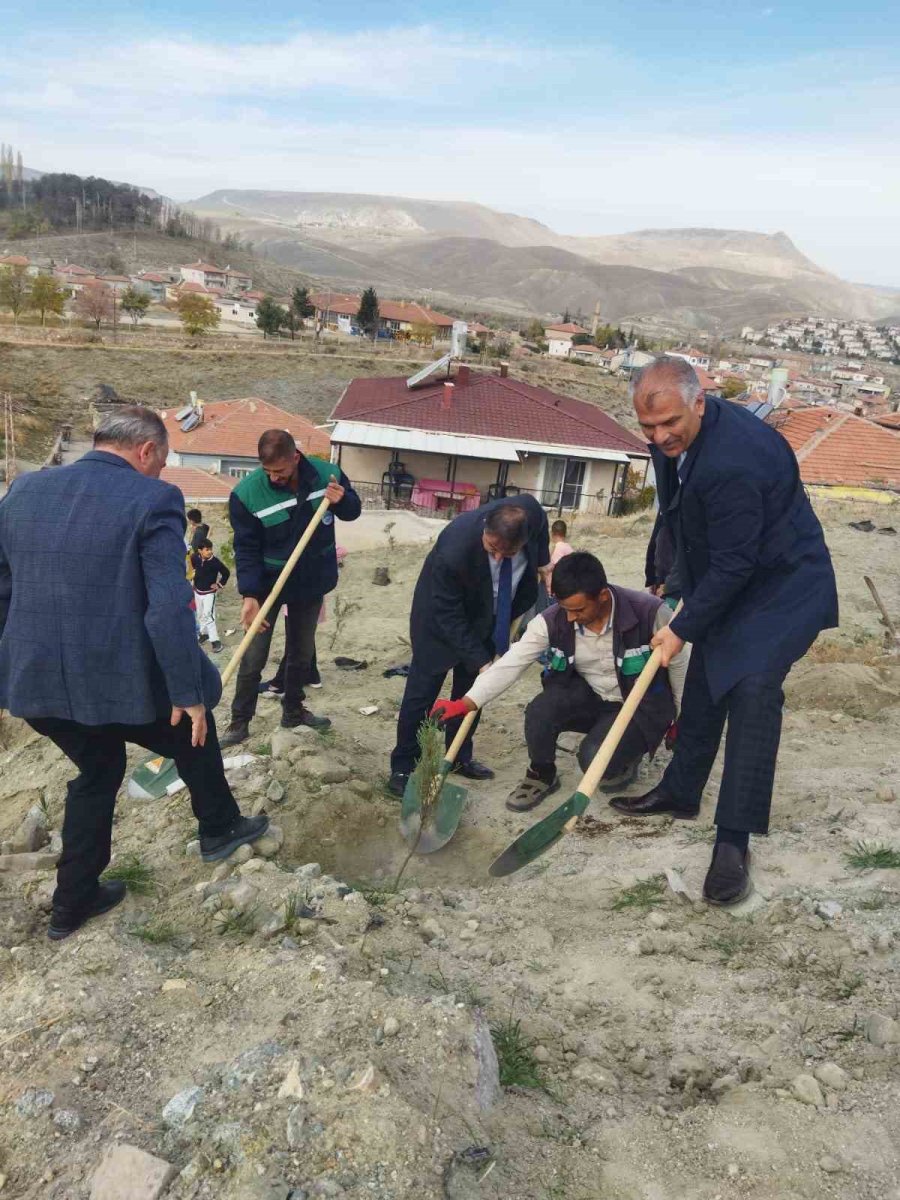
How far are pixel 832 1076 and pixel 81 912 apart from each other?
2.29 metres

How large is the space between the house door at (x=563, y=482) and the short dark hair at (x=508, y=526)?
18.8m

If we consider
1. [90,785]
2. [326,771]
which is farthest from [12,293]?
[90,785]

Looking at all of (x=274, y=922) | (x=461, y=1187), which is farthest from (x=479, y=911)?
(x=461, y=1187)

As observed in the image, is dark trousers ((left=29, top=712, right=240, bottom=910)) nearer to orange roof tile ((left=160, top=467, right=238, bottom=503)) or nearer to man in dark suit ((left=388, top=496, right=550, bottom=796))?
man in dark suit ((left=388, top=496, right=550, bottom=796))

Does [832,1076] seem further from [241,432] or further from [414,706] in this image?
[241,432]

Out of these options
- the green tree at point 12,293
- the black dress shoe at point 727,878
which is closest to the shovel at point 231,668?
the black dress shoe at point 727,878

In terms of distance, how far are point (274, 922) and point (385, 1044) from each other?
2.40 ft

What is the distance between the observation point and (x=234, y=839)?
315 centimetres

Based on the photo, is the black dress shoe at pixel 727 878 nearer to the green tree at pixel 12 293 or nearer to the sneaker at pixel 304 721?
the sneaker at pixel 304 721

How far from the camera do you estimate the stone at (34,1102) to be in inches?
73.3

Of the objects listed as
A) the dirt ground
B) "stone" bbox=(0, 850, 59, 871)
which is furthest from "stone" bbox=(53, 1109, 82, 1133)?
"stone" bbox=(0, 850, 59, 871)

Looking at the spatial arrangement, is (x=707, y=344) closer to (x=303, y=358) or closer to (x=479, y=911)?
(x=303, y=358)

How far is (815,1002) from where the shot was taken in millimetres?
2283

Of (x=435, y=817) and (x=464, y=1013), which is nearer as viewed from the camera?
(x=464, y=1013)
